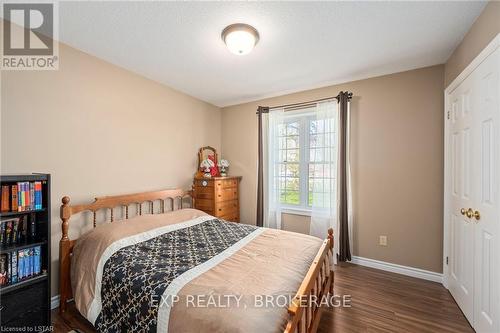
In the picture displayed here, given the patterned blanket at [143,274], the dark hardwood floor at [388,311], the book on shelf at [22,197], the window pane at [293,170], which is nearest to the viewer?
the patterned blanket at [143,274]

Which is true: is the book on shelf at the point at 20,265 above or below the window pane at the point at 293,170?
below

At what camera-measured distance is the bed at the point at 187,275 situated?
3.82ft

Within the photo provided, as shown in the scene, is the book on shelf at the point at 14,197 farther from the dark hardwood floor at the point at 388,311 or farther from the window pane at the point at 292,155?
the window pane at the point at 292,155

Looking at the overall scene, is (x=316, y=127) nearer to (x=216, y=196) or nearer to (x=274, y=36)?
(x=274, y=36)

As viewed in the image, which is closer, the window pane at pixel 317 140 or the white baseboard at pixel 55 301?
the white baseboard at pixel 55 301

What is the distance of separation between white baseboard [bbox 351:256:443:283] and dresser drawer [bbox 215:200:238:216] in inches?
74.9

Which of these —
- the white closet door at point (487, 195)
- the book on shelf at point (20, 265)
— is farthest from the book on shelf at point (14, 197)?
the white closet door at point (487, 195)

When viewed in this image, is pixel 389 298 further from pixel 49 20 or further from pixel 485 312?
pixel 49 20

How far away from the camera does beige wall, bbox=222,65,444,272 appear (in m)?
2.52

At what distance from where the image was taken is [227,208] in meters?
3.59

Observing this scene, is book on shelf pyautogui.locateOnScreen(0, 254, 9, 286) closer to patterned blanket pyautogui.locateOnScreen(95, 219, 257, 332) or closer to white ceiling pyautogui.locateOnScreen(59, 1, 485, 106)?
patterned blanket pyautogui.locateOnScreen(95, 219, 257, 332)

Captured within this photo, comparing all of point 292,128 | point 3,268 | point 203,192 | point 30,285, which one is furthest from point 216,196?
point 3,268

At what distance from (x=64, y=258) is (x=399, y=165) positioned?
3.68 metres

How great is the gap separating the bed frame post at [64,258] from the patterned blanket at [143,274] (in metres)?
0.63
